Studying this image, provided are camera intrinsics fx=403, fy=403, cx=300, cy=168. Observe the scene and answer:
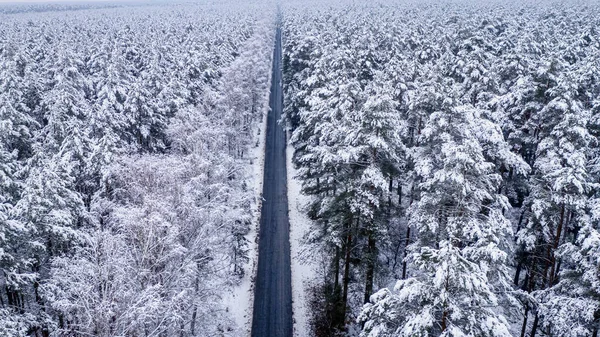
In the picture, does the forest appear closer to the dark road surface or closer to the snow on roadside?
the snow on roadside

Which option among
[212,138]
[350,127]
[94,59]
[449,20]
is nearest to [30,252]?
[212,138]

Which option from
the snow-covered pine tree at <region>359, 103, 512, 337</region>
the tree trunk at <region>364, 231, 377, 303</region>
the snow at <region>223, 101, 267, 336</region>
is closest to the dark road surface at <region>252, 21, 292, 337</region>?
the snow at <region>223, 101, 267, 336</region>

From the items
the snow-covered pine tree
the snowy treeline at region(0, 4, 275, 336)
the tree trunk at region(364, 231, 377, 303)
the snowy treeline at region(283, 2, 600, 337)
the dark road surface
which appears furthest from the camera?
the dark road surface

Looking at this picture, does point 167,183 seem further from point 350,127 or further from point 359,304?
point 359,304

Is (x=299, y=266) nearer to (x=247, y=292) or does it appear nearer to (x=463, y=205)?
(x=247, y=292)

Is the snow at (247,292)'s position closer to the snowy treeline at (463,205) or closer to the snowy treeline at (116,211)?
the snowy treeline at (116,211)

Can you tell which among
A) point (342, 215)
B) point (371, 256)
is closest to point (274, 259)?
point (342, 215)
